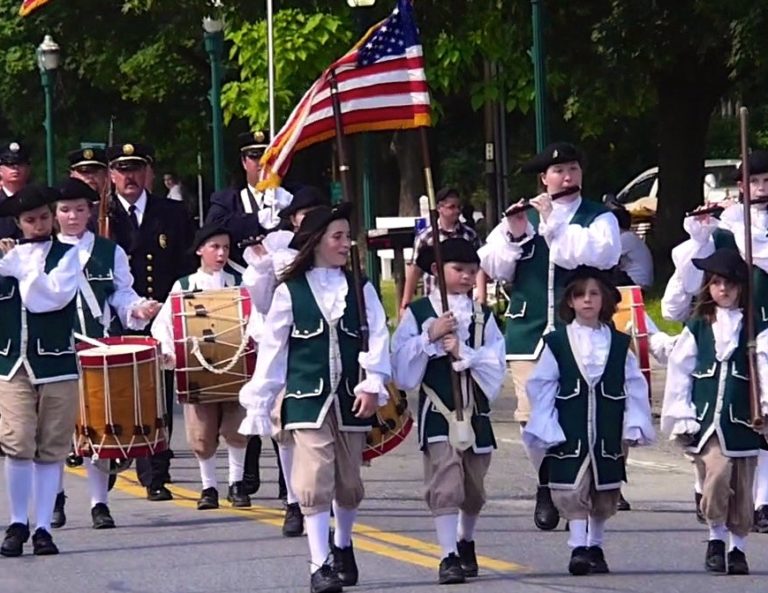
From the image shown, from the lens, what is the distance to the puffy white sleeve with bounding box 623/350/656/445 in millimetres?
10398

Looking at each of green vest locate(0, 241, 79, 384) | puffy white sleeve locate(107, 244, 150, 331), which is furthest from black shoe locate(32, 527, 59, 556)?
puffy white sleeve locate(107, 244, 150, 331)

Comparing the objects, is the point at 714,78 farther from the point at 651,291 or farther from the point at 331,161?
the point at 331,161

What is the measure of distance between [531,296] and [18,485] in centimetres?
300

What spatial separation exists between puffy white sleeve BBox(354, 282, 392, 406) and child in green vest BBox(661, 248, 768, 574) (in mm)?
1492

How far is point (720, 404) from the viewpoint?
34.3 ft

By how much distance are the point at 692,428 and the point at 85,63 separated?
35183mm

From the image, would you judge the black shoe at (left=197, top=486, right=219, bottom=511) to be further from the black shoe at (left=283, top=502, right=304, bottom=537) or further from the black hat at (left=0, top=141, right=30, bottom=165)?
the black hat at (left=0, top=141, right=30, bottom=165)

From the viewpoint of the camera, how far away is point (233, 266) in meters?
13.6

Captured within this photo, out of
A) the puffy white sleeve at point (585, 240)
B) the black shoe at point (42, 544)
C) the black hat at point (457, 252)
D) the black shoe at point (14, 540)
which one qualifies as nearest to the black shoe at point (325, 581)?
the black hat at point (457, 252)

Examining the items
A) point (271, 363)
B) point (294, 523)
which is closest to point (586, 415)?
point (271, 363)

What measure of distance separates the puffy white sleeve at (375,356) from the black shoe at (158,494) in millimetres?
4028

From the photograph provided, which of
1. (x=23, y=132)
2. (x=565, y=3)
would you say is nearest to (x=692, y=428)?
(x=565, y=3)

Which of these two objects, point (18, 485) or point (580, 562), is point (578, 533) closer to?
point (580, 562)

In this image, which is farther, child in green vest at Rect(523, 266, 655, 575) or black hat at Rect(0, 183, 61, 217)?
black hat at Rect(0, 183, 61, 217)
